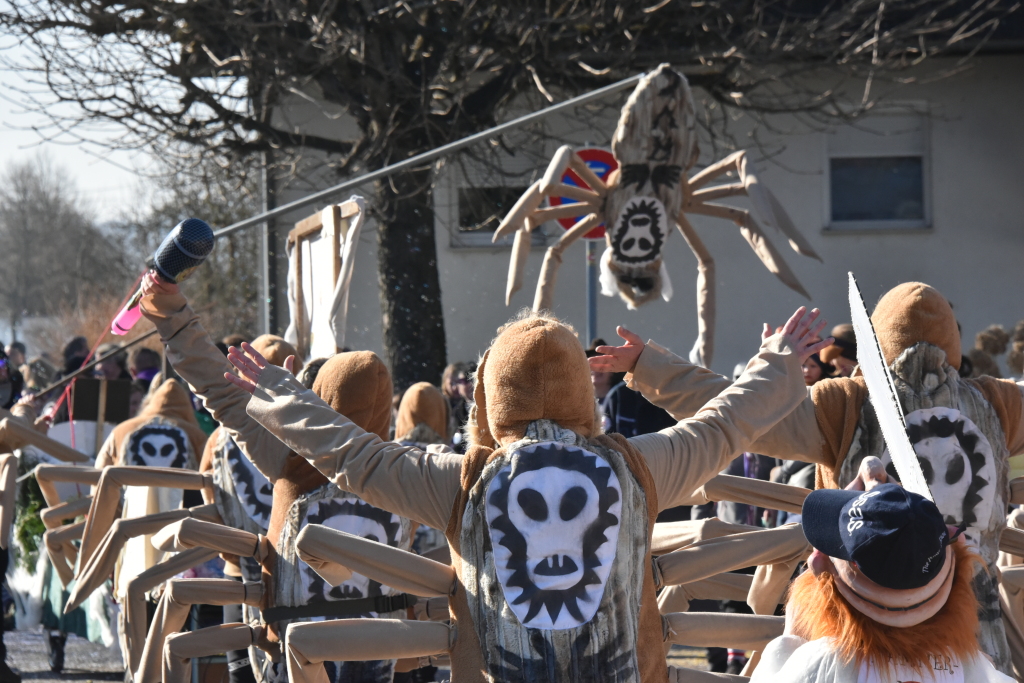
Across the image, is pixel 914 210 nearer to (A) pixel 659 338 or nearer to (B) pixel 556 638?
(A) pixel 659 338

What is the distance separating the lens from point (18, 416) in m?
6.03

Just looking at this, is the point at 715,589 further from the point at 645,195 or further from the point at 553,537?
the point at 645,195

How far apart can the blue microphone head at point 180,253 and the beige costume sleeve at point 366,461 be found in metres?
0.83

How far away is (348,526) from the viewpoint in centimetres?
393

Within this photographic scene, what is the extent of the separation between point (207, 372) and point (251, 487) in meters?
0.71

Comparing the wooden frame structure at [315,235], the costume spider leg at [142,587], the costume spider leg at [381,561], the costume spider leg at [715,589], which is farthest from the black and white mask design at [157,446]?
the costume spider leg at [381,561]

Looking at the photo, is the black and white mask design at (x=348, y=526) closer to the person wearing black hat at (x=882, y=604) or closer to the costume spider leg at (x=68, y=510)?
the person wearing black hat at (x=882, y=604)

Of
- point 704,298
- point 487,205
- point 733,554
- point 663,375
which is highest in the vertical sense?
point 487,205

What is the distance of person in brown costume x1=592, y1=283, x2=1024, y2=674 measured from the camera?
3629 millimetres

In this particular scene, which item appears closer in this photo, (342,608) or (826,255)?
(342,608)

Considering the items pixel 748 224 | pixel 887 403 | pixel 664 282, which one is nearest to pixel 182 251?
pixel 887 403

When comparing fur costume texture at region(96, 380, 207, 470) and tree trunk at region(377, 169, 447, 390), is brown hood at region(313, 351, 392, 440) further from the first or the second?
tree trunk at region(377, 169, 447, 390)

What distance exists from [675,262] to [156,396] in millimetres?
6588

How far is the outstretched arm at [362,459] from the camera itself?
2.94 meters
